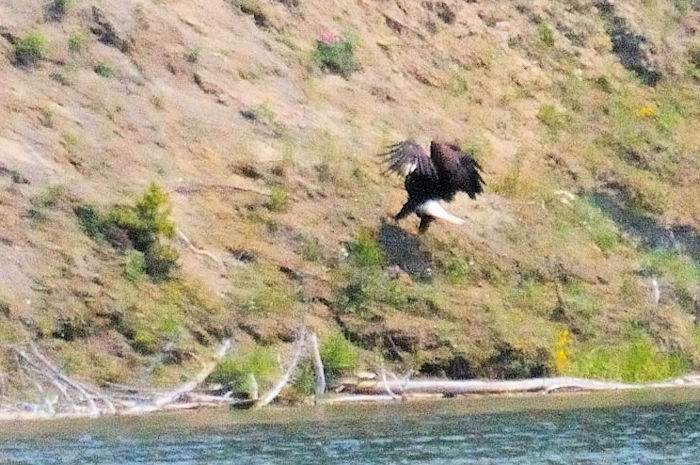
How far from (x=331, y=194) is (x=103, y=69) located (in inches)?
173

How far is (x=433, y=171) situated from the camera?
24.2 m

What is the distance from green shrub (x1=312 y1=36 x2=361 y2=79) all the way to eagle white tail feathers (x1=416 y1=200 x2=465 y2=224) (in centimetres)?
654

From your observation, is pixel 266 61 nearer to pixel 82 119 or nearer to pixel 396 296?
pixel 82 119

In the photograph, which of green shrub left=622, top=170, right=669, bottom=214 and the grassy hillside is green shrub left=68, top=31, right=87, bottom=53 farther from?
green shrub left=622, top=170, right=669, bottom=214

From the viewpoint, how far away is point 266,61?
31.1 meters

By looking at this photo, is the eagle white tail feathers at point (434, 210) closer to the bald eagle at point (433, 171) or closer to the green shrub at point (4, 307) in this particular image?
the bald eagle at point (433, 171)

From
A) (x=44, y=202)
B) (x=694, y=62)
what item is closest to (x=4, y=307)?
(x=44, y=202)

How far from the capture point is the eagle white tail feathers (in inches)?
988

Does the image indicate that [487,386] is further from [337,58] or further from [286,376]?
[337,58]

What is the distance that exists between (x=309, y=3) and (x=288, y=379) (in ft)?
36.9

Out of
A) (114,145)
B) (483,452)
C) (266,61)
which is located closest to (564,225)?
(266,61)

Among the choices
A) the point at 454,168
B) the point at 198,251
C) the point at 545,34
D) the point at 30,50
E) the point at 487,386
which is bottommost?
Result: the point at 487,386

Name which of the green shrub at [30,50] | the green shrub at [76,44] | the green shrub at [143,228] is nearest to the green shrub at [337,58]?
the green shrub at [76,44]

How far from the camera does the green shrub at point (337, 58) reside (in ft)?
105
